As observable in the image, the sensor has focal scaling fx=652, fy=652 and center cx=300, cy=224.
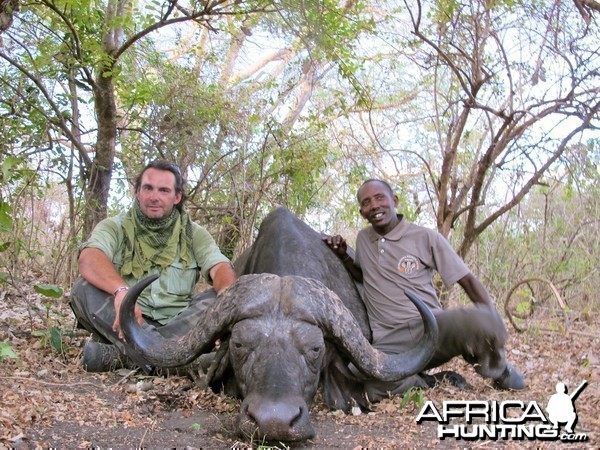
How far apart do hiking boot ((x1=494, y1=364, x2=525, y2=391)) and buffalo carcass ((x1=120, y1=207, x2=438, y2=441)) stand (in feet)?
2.57

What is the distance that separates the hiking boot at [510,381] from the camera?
4484 millimetres

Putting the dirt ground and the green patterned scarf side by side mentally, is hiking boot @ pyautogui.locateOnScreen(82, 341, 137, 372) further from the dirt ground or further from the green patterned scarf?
the green patterned scarf

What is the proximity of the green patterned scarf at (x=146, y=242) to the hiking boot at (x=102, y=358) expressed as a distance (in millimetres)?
645

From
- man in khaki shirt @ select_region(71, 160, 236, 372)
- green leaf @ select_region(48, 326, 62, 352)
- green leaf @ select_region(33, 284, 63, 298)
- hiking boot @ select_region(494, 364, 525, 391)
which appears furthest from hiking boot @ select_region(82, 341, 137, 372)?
hiking boot @ select_region(494, 364, 525, 391)

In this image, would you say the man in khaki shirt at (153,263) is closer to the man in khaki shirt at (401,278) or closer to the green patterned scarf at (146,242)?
the green patterned scarf at (146,242)

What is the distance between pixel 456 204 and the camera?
24.1ft

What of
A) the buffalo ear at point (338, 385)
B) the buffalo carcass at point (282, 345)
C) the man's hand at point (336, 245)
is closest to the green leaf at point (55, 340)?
the buffalo carcass at point (282, 345)

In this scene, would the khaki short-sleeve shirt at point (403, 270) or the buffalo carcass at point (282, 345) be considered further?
the khaki short-sleeve shirt at point (403, 270)

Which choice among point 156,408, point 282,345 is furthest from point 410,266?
point 156,408

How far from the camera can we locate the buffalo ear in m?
4.13

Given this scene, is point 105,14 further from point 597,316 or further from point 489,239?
point 597,316

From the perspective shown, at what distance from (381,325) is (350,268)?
2.36 ft

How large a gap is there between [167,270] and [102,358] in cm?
89

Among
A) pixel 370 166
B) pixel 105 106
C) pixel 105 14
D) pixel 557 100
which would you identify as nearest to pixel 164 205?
pixel 105 106
